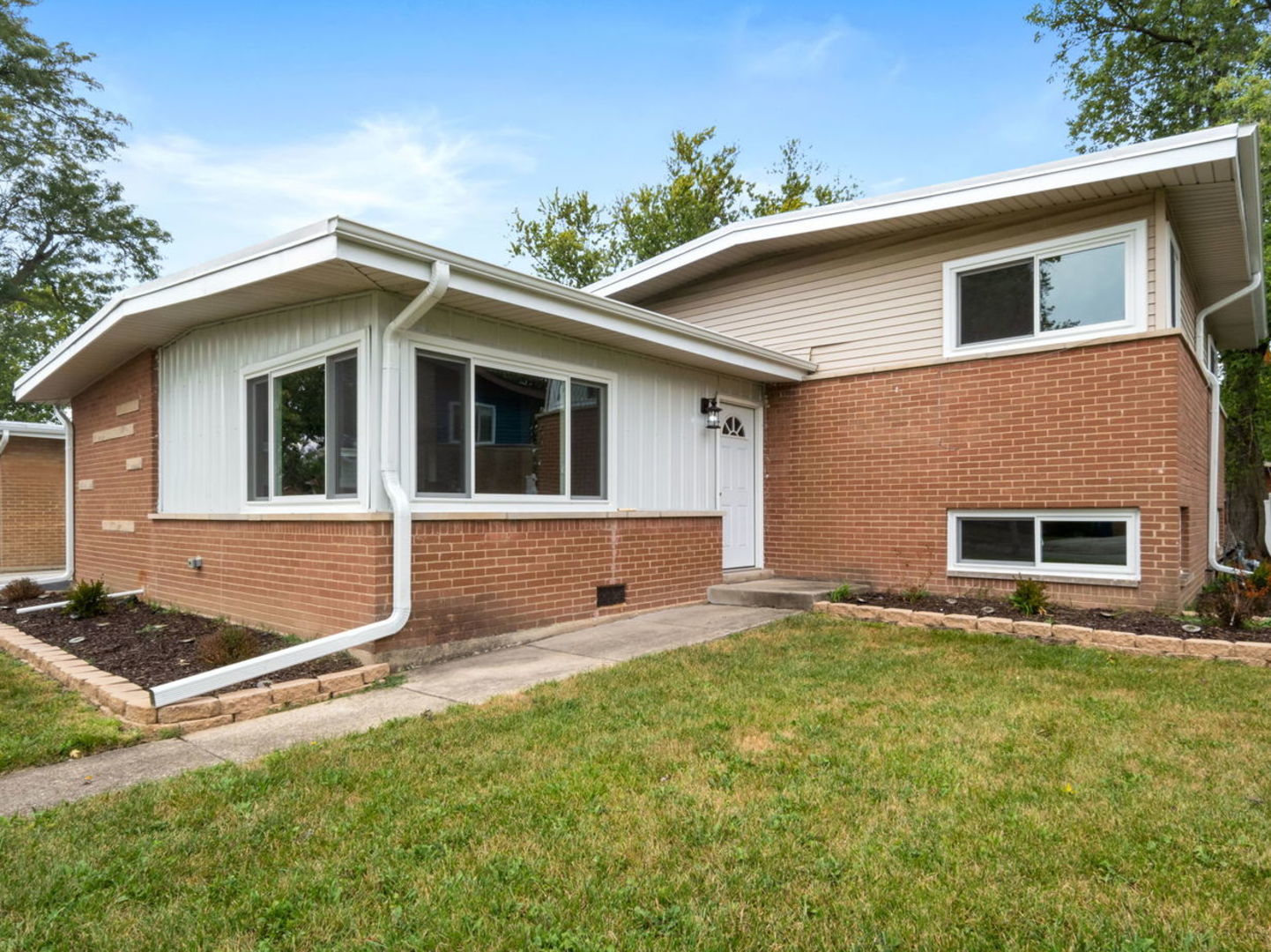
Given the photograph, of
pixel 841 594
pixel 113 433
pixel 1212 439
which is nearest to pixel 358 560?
pixel 841 594

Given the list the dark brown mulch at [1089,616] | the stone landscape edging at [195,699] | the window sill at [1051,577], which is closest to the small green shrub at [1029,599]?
the dark brown mulch at [1089,616]

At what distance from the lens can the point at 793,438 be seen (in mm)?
9422

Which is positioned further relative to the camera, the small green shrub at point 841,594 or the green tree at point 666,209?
the green tree at point 666,209

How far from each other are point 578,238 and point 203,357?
2055cm

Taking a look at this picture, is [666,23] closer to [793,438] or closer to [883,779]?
[793,438]

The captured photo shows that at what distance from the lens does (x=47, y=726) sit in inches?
170

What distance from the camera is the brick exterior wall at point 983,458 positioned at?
686 centimetres

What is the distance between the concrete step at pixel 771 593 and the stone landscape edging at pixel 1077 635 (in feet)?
1.09

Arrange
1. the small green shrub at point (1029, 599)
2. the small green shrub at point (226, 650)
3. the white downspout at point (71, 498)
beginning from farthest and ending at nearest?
the white downspout at point (71, 498) → the small green shrub at point (1029, 599) → the small green shrub at point (226, 650)

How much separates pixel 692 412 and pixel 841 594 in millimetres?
2615

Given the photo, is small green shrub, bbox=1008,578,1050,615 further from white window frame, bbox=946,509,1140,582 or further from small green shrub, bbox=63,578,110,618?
small green shrub, bbox=63,578,110,618

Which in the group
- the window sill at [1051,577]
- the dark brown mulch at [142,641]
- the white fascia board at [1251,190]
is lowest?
the dark brown mulch at [142,641]

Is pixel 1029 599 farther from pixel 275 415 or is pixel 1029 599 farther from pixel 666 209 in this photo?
pixel 666 209

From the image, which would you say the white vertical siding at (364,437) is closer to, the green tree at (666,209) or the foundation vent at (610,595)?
the foundation vent at (610,595)
